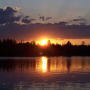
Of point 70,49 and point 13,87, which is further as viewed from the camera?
point 70,49

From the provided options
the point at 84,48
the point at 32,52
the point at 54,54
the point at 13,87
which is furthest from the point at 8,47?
the point at 13,87

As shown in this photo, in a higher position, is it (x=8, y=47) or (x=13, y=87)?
(x=8, y=47)

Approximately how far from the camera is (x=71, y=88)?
2066cm

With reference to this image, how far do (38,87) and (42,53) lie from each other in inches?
6869

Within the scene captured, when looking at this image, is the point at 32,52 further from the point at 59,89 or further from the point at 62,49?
the point at 59,89

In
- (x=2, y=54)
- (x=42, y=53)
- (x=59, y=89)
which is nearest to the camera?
(x=59, y=89)

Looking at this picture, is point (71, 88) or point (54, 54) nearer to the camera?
point (71, 88)

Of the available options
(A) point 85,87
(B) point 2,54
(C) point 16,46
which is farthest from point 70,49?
(A) point 85,87

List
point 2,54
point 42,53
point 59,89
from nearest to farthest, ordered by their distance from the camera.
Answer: point 59,89
point 2,54
point 42,53

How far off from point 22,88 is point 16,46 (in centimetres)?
15206

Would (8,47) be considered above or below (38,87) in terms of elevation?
above

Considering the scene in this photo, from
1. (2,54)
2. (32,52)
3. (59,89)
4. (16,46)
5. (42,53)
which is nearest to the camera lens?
(59,89)

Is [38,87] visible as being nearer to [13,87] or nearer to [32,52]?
[13,87]

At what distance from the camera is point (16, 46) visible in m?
171
